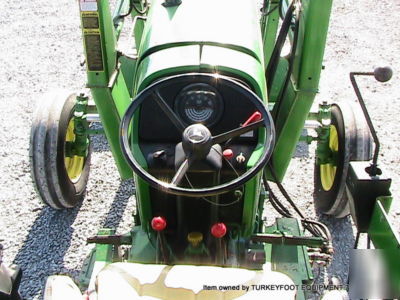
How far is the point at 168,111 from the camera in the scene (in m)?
2.07

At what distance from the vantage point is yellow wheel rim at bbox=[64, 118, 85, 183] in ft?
11.1

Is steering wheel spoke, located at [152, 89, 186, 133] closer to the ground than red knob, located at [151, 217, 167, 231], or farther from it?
farther from it

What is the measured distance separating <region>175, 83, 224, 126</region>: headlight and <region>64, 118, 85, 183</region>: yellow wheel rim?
1.32 m

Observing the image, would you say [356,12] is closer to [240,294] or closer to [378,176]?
[378,176]

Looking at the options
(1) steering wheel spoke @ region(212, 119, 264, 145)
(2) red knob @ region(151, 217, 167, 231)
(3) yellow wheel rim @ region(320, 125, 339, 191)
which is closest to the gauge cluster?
(1) steering wheel spoke @ region(212, 119, 264, 145)

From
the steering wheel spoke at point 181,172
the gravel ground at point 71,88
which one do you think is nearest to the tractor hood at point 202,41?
the steering wheel spoke at point 181,172

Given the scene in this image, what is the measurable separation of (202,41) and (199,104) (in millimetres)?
376

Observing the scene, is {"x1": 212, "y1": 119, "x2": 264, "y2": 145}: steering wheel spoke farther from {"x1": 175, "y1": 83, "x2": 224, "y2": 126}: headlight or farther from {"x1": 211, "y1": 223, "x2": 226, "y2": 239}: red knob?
{"x1": 211, "y1": 223, "x2": 226, "y2": 239}: red knob

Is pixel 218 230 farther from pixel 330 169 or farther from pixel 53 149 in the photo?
pixel 330 169

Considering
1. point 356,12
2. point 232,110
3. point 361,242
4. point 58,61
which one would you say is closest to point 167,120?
point 232,110

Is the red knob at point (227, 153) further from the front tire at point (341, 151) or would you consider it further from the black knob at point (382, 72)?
the front tire at point (341, 151)

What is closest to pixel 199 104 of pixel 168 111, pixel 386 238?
pixel 168 111

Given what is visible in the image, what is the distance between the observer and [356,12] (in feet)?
21.0

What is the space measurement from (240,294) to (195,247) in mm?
582
